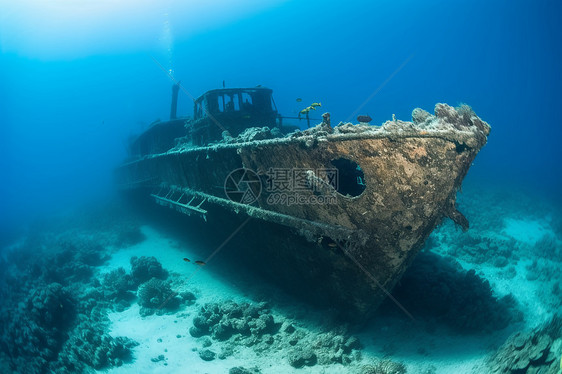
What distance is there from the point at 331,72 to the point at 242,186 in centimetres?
18111

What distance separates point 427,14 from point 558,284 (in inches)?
7048

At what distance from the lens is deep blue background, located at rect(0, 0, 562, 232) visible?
407 feet

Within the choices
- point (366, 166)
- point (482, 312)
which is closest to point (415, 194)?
point (366, 166)

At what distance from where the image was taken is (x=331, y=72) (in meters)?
170

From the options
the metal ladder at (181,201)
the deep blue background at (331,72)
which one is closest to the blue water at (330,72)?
the deep blue background at (331,72)

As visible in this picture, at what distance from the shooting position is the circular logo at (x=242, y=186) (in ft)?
16.7

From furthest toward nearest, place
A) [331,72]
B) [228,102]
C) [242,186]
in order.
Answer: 1. [331,72]
2. [228,102]
3. [242,186]

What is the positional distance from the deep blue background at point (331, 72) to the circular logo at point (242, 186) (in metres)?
125

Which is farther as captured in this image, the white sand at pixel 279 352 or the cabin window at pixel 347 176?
the cabin window at pixel 347 176
